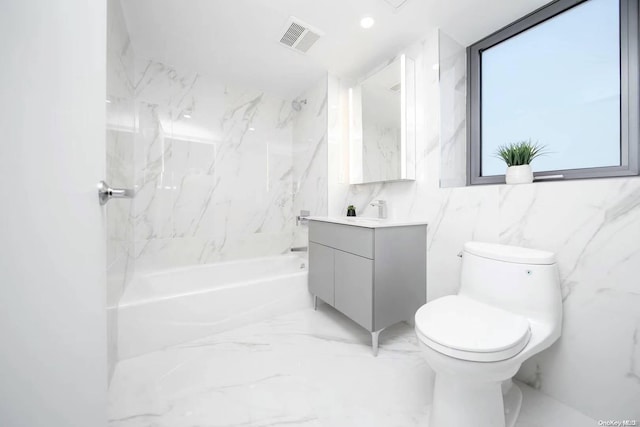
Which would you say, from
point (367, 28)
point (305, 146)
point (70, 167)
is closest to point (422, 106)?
point (367, 28)

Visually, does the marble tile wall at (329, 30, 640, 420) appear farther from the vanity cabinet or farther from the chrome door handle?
the chrome door handle

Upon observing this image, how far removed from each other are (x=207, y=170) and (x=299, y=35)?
1441 mm

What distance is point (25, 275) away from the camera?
0.37 meters

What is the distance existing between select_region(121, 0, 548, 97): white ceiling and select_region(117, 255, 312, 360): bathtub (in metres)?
1.81

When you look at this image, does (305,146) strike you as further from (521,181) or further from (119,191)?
(119,191)

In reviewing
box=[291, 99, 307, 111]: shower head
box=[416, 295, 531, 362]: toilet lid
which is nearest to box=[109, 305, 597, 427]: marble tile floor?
box=[416, 295, 531, 362]: toilet lid

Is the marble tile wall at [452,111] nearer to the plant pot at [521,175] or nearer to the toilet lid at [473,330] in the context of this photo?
the plant pot at [521,175]

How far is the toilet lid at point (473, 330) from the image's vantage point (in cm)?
84

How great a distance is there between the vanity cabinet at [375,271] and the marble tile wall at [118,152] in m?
1.28

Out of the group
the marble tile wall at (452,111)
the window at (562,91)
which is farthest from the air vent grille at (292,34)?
the window at (562,91)

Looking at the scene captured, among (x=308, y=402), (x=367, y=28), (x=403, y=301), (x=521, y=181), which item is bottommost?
(x=308, y=402)

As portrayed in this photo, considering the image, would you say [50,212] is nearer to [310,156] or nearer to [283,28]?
[283,28]

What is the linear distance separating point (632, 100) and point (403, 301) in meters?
1.53

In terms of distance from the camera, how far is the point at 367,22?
63.8 inches
